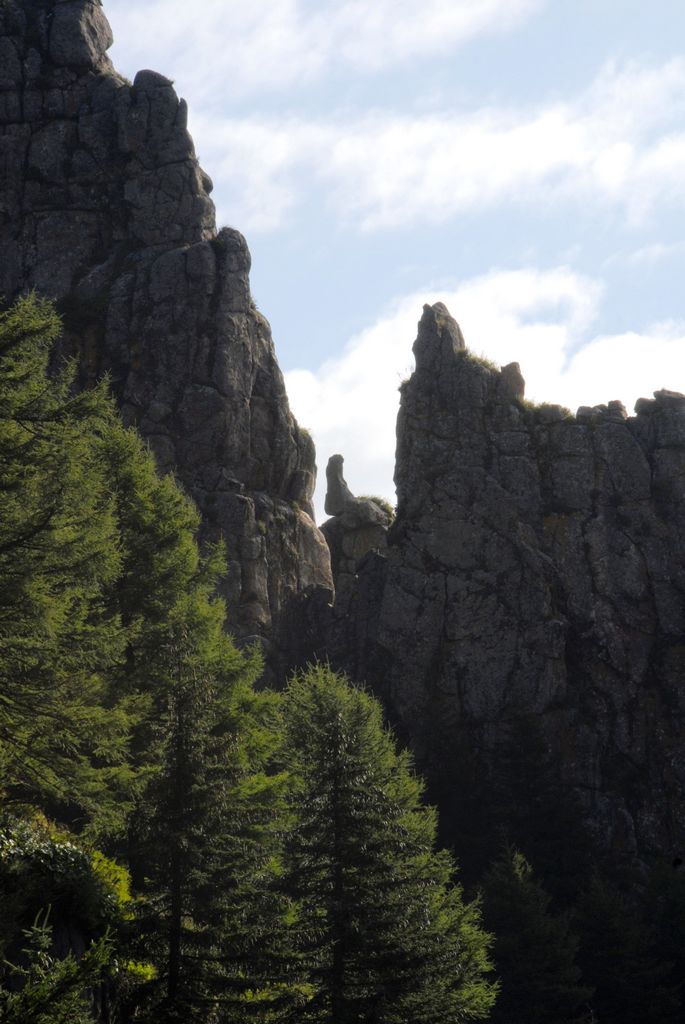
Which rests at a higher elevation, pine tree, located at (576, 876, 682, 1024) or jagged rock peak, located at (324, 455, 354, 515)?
jagged rock peak, located at (324, 455, 354, 515)

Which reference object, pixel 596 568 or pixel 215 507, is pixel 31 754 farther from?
pixel 596 568

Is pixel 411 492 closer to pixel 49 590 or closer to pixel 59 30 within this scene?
pixel 49 590

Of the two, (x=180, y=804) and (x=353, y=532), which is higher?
(x=353, y=532)

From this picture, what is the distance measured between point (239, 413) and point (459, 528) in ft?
38.0

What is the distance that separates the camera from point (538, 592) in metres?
50.6

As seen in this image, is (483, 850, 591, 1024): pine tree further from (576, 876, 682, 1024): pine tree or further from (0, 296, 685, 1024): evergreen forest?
(0, 296, 685, 1024): evergreen forest

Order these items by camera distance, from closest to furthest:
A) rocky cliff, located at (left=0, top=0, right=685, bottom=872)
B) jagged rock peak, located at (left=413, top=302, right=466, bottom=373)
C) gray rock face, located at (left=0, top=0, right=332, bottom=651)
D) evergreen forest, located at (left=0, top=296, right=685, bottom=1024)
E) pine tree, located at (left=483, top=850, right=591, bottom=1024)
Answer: evergreen forest, located at (left=0, top=296, right=685, bottom=1024) < pine tree, located at (left=483, top=850, right=591, bottom=1024) < rocky cliff, located at (left=0, top=0, right=685, bottom=872) < gray rock face, located at (left=0, top=0, right=332, bottom=651) < jagged rock peak, located at (left=413, top=302, right=466, bottom=373)

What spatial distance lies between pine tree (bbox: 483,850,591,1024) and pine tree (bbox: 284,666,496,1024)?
7171 mm

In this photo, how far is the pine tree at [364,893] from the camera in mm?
23781

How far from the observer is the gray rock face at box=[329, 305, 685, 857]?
4828 cm

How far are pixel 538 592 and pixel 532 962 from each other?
19.6 meters

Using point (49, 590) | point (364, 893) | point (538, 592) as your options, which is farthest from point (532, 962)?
point (538, 592)

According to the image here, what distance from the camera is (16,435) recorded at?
24938 mm

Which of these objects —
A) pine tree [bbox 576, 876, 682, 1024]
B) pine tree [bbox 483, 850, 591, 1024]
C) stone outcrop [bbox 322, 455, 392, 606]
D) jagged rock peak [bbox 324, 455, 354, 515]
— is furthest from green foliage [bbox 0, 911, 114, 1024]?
jagged rock peak [bbox 324, 455, 354, 515]
